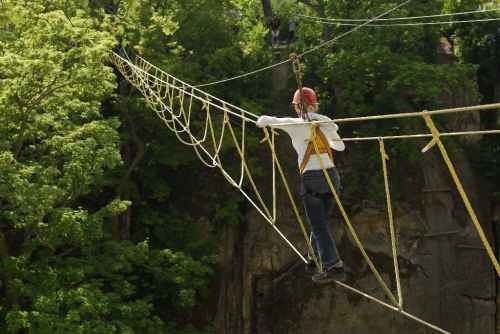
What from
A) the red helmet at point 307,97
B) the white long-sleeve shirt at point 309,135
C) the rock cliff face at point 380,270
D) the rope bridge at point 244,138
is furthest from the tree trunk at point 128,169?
the red helmet at point 307,97

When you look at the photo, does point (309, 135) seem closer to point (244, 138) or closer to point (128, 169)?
point (244, 138)

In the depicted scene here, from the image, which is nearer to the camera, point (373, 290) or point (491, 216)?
point (373, 290)

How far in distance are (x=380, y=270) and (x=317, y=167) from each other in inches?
453

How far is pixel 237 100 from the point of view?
16.2 m

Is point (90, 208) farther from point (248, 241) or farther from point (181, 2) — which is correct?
point (181, 2)

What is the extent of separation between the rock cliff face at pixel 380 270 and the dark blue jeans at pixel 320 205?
10798mm

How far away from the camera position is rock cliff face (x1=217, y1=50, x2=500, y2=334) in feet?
52.1

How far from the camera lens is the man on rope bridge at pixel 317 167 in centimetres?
488

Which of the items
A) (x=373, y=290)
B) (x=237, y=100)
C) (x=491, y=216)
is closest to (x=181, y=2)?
(x=237, y=100)

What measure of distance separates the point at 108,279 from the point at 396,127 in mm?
7103

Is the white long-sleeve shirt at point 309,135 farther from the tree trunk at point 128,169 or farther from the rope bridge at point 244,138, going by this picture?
the tree trunk at point 128,169

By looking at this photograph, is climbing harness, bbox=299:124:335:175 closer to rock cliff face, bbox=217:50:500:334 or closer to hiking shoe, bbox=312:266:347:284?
hiking shoe, bbox=312:266:347:284

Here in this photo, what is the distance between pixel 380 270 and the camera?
52.3 feet

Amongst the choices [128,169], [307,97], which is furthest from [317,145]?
[128,169]
